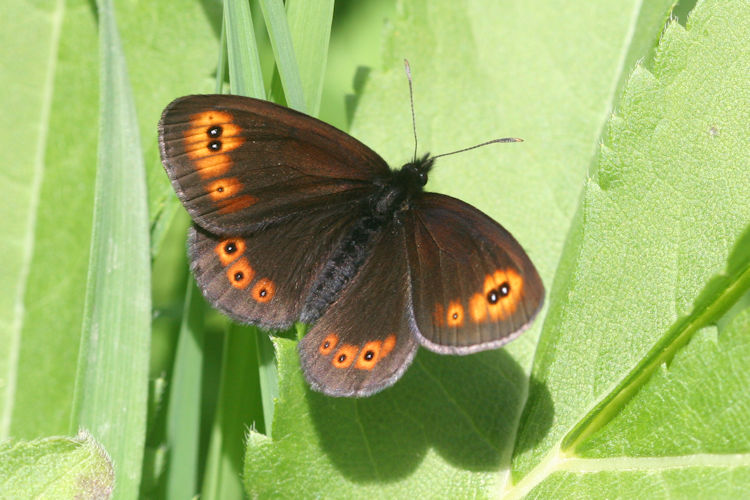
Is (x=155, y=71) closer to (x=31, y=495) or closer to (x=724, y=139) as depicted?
(x=31, y=495)

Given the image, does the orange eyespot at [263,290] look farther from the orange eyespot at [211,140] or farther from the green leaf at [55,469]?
the green leaf at [55,469]

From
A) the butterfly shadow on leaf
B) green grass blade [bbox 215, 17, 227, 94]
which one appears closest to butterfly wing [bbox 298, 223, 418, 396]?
the butterfly shadow on leaf

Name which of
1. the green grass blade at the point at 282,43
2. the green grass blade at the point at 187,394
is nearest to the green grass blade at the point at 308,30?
the green grass blade at the point at 282,43

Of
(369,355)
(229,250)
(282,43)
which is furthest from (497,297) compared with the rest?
(282,43)

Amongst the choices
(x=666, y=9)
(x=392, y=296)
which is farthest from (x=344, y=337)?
(x=666, y=9)

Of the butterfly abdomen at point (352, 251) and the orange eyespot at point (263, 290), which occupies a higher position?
the butterfly abdomen at point (352, 251)
